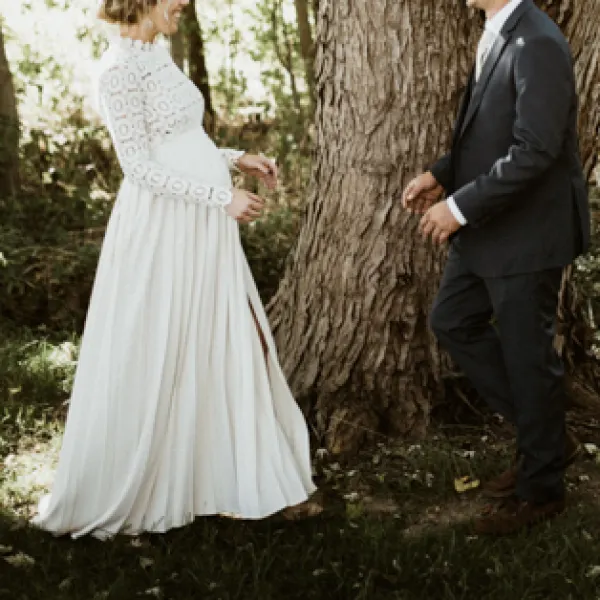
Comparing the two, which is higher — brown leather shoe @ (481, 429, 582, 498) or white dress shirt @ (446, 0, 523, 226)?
white dress shirt @ (446, 0, 523, 226)

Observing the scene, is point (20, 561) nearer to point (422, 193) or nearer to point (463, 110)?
point (422, 193)

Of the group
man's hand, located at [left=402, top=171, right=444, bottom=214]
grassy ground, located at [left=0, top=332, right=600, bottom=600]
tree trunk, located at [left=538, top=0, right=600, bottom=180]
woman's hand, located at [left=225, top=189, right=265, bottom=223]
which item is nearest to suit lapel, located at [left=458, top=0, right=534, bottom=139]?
man's hand, located at [left=402, top=171, right=444, bottom=214]

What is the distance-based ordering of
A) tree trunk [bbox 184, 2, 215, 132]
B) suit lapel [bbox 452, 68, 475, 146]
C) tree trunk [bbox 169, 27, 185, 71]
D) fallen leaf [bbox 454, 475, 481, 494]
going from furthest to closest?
1. tree trunk [bbox 184, 2, 215, 132]
2. tree trunk [bbox 169, 27, 185, 71]
3. fallen leaf [bbox 454, 475, 481, 494]
4. suit lapel [bbox 452, 68, 475, 146]

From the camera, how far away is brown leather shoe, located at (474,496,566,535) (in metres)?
3.47

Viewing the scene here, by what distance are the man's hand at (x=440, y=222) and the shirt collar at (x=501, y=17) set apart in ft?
1.97

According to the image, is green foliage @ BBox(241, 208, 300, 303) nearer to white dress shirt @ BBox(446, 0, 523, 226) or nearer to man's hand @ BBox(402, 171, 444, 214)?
man's hand @ BBox(402, 171, 444, 214)

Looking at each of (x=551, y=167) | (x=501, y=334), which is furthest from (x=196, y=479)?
(x=551, y=167)

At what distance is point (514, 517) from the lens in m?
3.48

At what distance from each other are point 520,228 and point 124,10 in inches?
58.8

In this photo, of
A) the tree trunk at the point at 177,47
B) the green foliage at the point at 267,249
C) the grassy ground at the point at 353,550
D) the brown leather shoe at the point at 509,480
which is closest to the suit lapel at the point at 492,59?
the brown leather shoe at the point at 509,480

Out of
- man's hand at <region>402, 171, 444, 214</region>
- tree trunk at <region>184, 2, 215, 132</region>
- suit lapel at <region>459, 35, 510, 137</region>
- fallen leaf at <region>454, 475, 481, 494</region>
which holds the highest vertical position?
tree trunk at <region>184, 2, 215, 132</region>

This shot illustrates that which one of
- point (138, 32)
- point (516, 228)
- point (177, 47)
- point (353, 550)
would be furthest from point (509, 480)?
point (177, 47)

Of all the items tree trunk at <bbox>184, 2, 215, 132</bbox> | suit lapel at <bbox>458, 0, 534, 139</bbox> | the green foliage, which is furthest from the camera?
tree trunk at <bbox>184, 2, 215, 132</bbox>

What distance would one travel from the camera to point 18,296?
6.07 m
